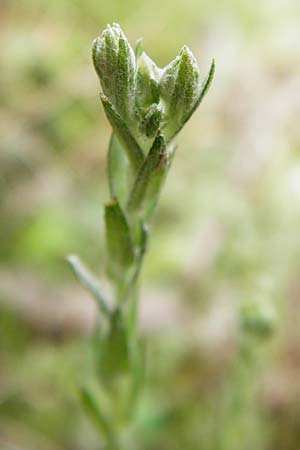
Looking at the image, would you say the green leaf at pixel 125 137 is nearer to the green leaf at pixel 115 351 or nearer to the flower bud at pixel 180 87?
the flower bud at pixel 180 87

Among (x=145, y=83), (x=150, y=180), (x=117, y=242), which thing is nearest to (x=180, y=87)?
(x=145, y=83)

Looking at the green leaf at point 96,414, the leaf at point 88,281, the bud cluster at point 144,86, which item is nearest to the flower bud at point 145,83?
the bud cluster at point 144,86

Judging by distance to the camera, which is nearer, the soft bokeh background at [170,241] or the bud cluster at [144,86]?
the bud cluster at [144,86]

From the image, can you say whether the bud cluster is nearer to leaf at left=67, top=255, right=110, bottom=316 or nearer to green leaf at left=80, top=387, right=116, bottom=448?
leaf at left=67, top=255, right=110, bottom=316

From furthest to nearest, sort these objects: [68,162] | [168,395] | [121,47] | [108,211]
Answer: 1. [68,162]
2. [168,395]
3. [108,211]
4. [121,47]

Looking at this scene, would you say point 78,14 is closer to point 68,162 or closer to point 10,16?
point 10,16

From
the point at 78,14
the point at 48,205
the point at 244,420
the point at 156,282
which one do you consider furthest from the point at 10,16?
the point at 244,420
